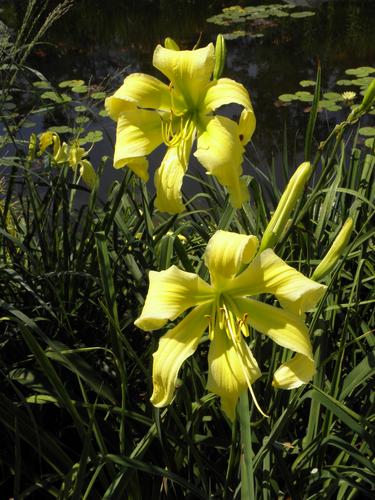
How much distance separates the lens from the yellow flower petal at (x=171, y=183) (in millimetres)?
1191

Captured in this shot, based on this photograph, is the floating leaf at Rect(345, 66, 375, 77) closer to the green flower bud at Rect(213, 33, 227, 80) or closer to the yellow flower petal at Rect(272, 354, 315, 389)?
the green flower bud at Rect(213, 33, 227, 80)

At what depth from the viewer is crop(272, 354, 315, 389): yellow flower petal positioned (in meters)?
1.07

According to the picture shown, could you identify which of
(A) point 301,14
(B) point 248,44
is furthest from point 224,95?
(A) point 301,14

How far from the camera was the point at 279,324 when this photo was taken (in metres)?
1.11

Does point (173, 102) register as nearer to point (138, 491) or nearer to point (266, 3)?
point (138, 491)

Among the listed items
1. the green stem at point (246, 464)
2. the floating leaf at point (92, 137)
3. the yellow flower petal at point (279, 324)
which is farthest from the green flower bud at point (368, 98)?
the floating leaf at point (92, 137)

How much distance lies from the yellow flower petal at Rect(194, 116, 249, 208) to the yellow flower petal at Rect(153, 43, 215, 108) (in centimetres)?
9

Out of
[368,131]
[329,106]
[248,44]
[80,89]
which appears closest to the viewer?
[368,131]

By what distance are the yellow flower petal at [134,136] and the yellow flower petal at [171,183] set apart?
6cm

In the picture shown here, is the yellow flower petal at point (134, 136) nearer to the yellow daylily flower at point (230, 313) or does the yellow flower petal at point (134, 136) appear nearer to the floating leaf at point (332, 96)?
the yellow daylily flower at point (230, 313)

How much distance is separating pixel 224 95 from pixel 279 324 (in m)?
0.42

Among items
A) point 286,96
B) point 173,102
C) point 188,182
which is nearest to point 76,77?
point 286,96

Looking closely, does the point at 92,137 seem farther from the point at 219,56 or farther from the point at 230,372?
the point at 230,372

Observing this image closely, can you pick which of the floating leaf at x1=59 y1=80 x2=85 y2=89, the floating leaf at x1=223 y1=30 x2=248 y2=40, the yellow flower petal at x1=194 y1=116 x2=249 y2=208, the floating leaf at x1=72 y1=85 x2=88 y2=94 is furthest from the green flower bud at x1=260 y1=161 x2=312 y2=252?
the floating leaf at x1=223 y1=30 x2=248 y2=40
